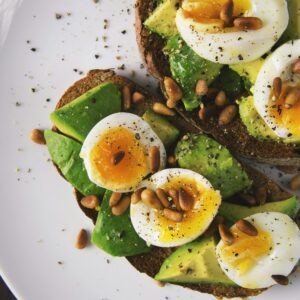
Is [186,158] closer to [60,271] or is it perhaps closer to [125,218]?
[125,218]

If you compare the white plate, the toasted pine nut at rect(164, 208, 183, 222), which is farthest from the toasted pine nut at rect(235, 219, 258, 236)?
the white plate

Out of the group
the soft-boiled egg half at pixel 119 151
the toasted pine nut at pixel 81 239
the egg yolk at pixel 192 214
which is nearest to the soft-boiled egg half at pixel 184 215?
the egg yolk at pixel 192 214

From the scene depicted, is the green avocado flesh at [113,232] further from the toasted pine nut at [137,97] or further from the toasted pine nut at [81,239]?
the toasted pine nut at [137,97]

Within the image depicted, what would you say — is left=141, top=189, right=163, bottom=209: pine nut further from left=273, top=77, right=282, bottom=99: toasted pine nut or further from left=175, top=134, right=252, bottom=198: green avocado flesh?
left=273, top=77, right=282, bottom=99: toasted pine nut

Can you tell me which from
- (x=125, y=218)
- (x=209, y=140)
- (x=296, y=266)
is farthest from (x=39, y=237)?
(x=296, y=266)

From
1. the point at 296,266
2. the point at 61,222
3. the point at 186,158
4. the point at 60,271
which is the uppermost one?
the point at 186,158
